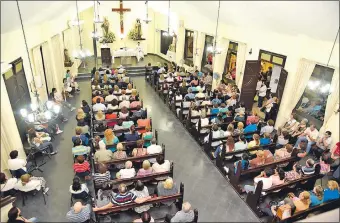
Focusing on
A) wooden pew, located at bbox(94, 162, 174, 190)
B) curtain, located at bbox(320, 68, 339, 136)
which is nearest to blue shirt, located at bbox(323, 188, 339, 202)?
curtain, located at bbox(320, 68, 339, 136)

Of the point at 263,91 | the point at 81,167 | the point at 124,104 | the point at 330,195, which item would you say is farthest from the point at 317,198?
the point at 124,104

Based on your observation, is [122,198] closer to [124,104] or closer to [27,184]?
[27,184]

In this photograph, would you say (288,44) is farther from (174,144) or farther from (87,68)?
(87,68)

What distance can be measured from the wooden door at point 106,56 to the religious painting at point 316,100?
11.8m

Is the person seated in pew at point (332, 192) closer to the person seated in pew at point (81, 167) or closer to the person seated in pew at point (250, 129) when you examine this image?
the person seated in pew at point (250, 129)

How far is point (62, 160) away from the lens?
24.0ft

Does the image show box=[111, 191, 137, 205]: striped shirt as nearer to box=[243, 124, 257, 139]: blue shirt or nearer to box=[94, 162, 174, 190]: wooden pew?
box=[94, 162, 174, 190]: wooden pew

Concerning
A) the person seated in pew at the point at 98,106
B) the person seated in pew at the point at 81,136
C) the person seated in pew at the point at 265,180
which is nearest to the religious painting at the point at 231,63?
the person seated in pew at the point at 98,106

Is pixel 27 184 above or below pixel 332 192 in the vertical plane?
below

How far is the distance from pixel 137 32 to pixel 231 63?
786 cm

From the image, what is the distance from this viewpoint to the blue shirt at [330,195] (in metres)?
5.14

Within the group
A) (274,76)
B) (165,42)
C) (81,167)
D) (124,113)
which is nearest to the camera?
(81,167)

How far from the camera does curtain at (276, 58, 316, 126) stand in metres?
8.08

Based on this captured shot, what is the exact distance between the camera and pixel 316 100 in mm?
9227
